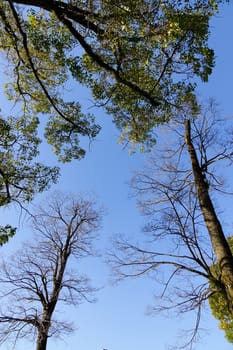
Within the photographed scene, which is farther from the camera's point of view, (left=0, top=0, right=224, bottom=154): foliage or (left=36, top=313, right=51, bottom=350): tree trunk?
(left=36, top=313, right=51, bottom=350): tree trunk

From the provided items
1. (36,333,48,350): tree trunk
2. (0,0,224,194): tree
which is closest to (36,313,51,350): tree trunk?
(36,333,48,350): tree trunk

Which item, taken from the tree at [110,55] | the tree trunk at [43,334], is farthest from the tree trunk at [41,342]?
the tree at [110,55]

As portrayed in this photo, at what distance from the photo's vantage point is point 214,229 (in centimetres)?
577

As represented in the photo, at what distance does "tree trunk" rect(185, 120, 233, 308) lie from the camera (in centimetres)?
511

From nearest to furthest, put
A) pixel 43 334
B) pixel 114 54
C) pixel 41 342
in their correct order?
pixel 114 54
pixel 41 342
pixel 43 334

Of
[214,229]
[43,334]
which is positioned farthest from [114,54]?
[43,334]

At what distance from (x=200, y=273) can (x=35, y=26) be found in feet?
18.9

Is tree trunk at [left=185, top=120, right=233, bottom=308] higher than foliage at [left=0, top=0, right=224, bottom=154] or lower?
lower

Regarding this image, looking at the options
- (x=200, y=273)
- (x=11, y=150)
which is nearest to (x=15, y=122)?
(x=11, y=150)

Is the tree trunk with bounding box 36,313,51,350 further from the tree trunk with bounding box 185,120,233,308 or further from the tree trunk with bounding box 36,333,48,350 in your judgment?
the tree trunk with bounding box 185,120,233,308

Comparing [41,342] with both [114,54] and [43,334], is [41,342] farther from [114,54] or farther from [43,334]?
[114,54]

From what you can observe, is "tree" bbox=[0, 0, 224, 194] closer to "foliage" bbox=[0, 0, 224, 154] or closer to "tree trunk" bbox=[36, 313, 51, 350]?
"foliage" bbox=[0, 0, 224, 154]

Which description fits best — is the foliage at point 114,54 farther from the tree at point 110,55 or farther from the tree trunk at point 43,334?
the tree trunk at point 43,334

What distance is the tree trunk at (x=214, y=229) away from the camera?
5.11 metres
